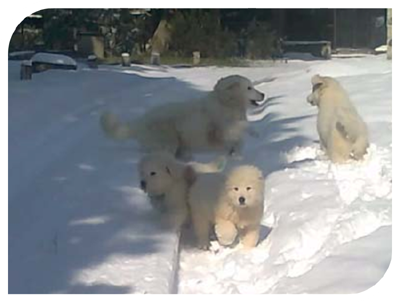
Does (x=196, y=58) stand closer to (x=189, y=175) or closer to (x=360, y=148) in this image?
(x=189, y=175)

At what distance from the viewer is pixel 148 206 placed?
3529mm

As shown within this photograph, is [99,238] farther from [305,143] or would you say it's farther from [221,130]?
[305,143]

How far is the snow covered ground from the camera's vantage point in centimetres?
269

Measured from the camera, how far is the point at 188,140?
3.74 meters

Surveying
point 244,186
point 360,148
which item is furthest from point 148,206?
point 360,148

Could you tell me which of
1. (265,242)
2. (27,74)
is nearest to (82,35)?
(27,74)

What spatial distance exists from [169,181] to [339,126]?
2.28ft

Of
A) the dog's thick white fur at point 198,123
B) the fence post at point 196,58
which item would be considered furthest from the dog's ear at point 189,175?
the fence post at point 196,58

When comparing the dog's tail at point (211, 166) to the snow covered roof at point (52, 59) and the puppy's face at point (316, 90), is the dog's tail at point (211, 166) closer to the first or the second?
the puppy's face at point (316, 90)

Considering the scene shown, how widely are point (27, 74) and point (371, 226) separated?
1.04m

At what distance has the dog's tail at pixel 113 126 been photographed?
10.2 feet

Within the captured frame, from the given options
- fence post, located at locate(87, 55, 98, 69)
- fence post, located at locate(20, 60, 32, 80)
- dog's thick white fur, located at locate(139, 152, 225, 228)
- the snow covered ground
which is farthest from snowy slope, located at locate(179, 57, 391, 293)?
fence post, located at locate(20, 60, 32, 80)

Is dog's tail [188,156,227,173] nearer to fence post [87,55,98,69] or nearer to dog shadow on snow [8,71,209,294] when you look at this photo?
dog shadow on snow [8,71,209,294]

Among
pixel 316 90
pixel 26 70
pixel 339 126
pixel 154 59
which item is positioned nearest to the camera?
pixel 26 70
